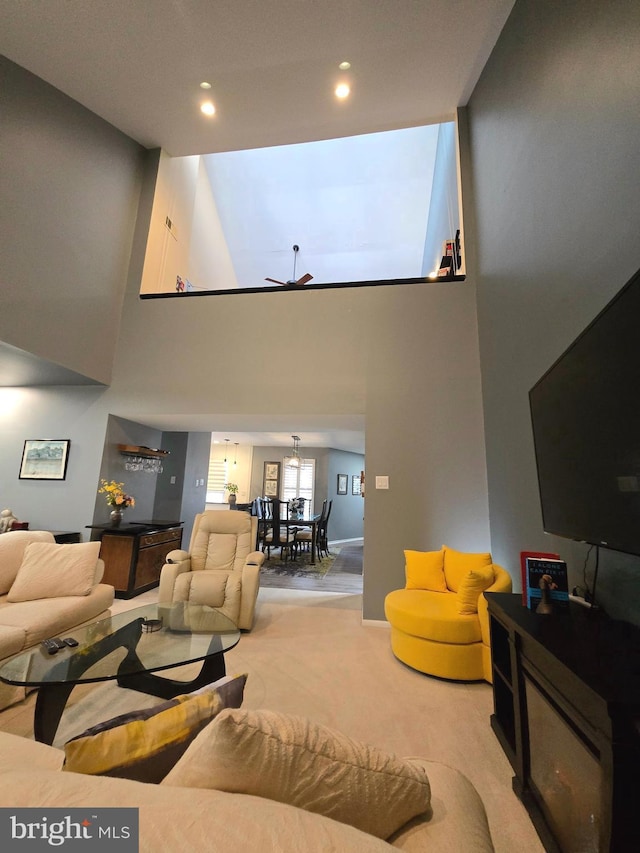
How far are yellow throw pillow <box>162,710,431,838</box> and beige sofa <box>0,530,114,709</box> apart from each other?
81.3 inches

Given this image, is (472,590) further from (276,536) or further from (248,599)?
(276,536)

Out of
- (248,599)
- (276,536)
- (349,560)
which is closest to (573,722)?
(248,599)

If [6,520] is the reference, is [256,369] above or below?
above

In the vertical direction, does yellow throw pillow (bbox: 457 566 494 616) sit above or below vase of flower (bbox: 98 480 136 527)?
below

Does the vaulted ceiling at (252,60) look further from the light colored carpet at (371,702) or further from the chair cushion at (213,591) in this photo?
the light colored carpet at (371,702)

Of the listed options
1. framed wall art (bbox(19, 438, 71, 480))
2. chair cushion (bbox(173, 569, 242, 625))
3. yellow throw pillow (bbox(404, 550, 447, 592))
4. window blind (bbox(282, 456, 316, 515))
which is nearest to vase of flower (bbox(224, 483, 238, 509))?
window blind (bbox(282, 456, 316, 515))

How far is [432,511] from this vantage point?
3.52 metres

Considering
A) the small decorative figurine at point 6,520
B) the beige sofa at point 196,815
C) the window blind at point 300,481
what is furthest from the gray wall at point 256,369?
the window blind at point 300,481

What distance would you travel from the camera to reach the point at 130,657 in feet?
6.07

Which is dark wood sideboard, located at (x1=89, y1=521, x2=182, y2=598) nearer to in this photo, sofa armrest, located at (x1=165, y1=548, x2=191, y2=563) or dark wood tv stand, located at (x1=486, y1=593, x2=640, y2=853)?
sofa armrest, located at (x1=165, y1=548, x2=191, y2=563)

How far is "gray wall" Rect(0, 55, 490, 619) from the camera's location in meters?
3.52

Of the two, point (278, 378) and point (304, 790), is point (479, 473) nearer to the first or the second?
point (278, 378)

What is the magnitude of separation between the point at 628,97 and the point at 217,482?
32.8ft

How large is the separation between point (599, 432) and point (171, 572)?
→ 3.38m
